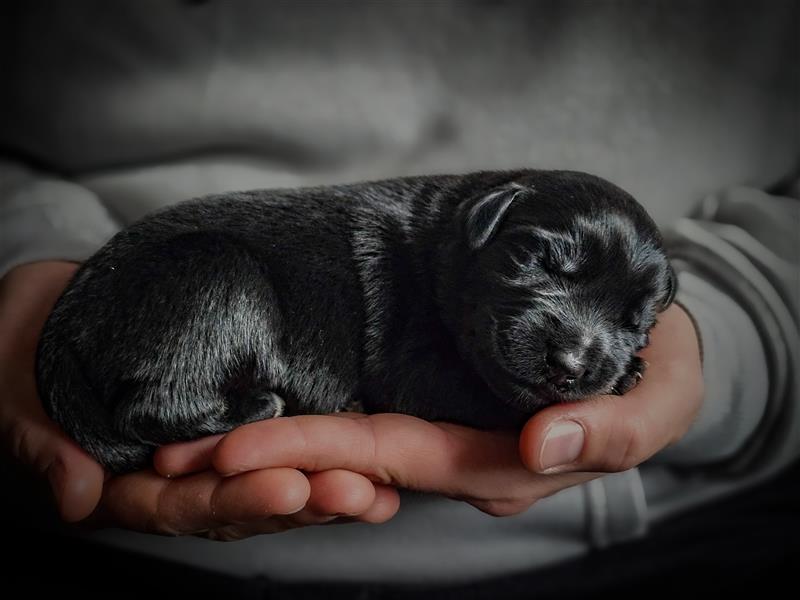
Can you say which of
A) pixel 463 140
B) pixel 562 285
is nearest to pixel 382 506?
pixel 562 285

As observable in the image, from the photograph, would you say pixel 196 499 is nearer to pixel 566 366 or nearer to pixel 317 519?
pixel 317 519

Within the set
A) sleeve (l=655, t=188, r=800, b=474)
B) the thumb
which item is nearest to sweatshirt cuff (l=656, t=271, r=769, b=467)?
sleeve (l=655, t=188, r=800, b=474)

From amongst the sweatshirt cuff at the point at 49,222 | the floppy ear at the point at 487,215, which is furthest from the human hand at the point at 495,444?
the sweatshirt cuff at the point at 49,222

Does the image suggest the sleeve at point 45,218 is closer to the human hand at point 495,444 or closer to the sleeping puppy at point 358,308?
the sleeping puppy at point 358,308

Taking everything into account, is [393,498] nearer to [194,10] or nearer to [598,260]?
[598,260]

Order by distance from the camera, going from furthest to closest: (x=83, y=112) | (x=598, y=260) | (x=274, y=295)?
(x=83, y=112) < (x=274, y=295) < (x=598, y=260)

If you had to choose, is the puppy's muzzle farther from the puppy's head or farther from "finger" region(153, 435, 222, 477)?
"finger" region(153, 435, 222, 477)

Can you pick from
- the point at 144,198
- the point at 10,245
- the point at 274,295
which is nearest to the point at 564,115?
the point at 274,295
